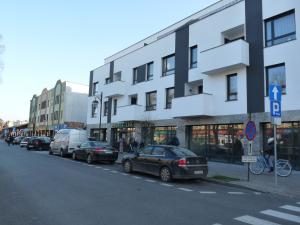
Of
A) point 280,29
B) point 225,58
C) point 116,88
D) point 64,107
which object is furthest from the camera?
point 64,107

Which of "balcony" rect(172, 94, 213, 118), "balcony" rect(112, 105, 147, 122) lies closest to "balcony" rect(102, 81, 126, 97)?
"balcony" rect(112, 105, 147, 122)

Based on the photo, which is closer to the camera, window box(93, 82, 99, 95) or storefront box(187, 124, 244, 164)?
storefront box(187, 124, 244, 164)

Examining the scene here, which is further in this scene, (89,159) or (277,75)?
(89,159)

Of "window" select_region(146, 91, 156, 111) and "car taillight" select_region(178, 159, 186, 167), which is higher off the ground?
"window" select_region(146, 91, 156, 111)

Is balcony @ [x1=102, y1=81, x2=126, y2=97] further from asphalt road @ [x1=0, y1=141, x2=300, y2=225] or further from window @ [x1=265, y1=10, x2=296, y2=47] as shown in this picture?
asphalt road @ [x1=0, y1=141, x2=300, y2=225]

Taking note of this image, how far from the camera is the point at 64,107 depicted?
52375mm

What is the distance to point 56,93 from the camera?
57219 millimetres

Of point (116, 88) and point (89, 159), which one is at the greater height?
point (116, 88)

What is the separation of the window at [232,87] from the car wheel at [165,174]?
28.8 ft

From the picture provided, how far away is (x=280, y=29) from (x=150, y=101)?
1266 cm

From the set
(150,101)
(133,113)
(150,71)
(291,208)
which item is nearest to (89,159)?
(133,113)

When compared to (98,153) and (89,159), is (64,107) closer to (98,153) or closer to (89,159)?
(89,159)

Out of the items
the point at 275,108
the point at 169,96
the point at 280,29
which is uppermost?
the point at 280,29

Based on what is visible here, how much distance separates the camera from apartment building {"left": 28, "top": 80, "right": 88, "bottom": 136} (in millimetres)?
52281
